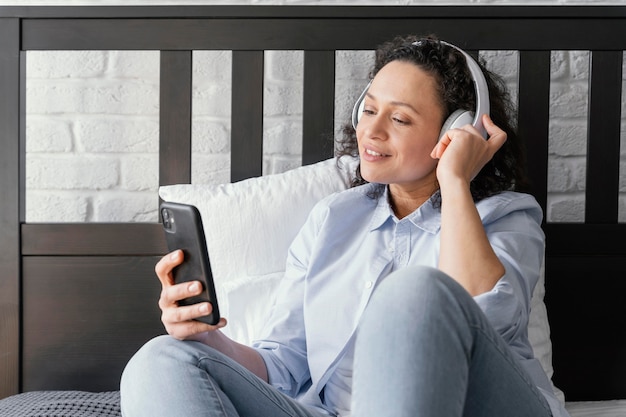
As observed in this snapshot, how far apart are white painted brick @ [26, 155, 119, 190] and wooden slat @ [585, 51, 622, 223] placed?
36.4 inches

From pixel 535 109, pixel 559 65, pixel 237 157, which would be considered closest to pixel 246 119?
pixel 237 157

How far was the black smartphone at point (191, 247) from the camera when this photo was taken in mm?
884

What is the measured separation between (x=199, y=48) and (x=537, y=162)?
66cm

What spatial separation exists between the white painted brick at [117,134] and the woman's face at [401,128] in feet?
1.79

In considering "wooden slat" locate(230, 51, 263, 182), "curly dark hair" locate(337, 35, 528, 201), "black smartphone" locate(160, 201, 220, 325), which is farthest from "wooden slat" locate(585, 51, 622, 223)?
"black smartphone" locate(160, 201, 220, 325)

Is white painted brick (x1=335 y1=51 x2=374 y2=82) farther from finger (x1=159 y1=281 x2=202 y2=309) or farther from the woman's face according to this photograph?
finger (x1=159 y1=281 x2=202 y2=309)

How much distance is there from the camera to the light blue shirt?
3.67 ft

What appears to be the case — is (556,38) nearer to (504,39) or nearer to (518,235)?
(504,39)

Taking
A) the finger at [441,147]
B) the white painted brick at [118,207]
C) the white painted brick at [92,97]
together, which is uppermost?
the white painted brick at [92,97]

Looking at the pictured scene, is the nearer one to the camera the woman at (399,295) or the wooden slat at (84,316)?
the woman at (399,295)

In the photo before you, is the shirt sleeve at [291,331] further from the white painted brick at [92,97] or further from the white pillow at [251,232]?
the white painted brick at [92,97]

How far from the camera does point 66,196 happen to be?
5.20 feet

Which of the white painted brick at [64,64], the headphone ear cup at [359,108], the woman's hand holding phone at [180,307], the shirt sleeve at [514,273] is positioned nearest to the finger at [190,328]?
the woman's hand holding phone at [180,307]

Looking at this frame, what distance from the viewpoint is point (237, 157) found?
57.9 inches
